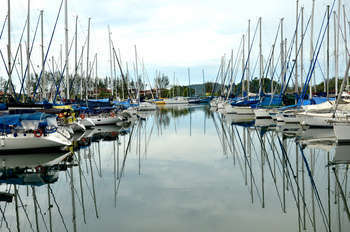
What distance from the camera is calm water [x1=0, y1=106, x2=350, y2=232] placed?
28.7ft

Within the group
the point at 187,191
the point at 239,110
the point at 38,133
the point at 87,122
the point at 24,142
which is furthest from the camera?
the point at 239,110

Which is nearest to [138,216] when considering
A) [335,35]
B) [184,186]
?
[184,186]

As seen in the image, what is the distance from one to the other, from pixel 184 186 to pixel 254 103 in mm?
37301

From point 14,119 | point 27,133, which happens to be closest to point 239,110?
point 27,133

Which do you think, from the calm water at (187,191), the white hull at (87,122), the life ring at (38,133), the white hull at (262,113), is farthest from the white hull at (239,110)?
the life ring at (38,133)

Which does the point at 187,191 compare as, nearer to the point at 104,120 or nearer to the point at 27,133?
the point at 27,133

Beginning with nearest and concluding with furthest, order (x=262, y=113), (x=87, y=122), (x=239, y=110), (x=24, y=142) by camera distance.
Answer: (x=24, y=142)
(x=87, y=122)
(x=262, y=113)
(x=239, y=110)

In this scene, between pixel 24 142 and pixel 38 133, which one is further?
pixel 38 133

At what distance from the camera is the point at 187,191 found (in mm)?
11602

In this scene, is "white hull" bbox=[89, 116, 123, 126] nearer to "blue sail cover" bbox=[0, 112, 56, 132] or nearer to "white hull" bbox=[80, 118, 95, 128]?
"white hull" bbox=[80, 118, 95, 128]

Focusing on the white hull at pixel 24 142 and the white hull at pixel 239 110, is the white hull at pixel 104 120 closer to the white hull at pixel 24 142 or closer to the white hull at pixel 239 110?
the white hull at pixel 24 142

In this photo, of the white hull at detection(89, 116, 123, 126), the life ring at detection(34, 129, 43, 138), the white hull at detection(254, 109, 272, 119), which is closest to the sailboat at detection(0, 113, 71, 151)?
the life ring at detection(34, 129, 43, 138)

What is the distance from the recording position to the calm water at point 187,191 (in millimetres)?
8750

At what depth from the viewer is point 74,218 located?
9.31m
